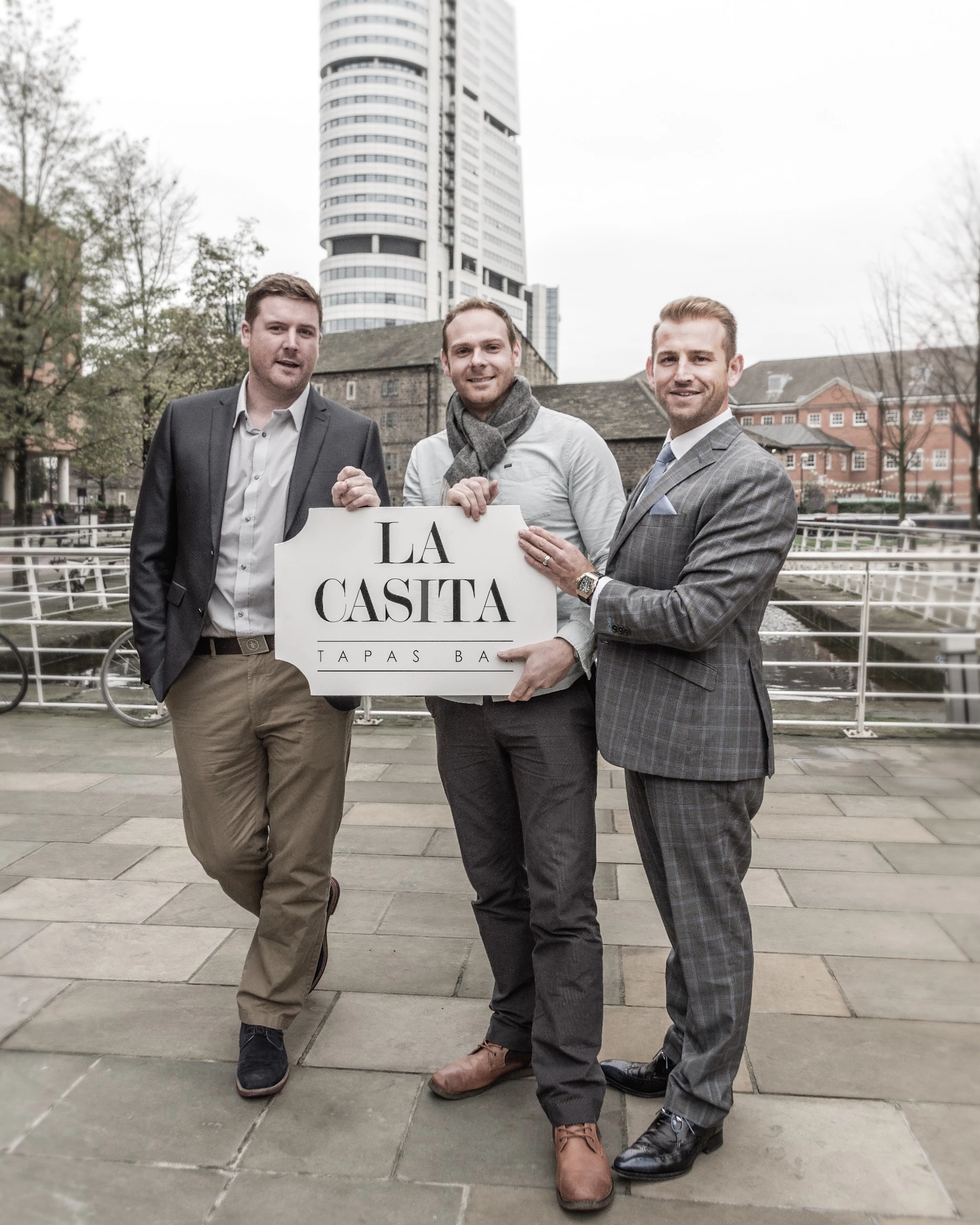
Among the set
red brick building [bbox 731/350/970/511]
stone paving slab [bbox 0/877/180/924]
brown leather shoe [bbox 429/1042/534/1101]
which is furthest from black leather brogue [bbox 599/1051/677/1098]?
red brick building [bbox 731/350/970/511]

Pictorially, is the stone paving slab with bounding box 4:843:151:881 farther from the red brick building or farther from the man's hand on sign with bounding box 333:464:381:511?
the red brick building

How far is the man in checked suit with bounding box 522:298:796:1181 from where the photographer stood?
2088mm

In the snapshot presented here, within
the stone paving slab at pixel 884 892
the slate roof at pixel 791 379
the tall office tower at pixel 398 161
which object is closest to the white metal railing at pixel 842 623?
the stone paving slab at pixel 884 892

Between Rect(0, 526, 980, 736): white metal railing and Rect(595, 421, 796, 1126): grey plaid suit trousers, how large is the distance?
3.19 metres

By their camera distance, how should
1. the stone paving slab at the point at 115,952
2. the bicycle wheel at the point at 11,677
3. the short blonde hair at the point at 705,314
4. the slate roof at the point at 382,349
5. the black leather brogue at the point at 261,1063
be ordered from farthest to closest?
the slate roof at the point at 382,349 → the bicycle wheel at the point at 11,677 → the stone paving slab at the point at 115,952 → the black leather brogue at the point at 261,1063 → the short blonde hair at the point at 705,314

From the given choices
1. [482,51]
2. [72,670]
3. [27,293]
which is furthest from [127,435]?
[482,51]

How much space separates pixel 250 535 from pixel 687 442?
1182mm

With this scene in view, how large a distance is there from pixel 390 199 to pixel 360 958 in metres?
116

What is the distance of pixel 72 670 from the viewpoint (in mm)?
10812

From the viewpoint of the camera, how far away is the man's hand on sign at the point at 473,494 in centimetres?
234

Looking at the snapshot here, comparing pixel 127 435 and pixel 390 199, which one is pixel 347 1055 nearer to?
pixel 127 435

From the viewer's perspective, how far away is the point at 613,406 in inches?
2530

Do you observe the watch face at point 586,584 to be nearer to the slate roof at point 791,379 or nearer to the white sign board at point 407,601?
the white sign board at point 407,601

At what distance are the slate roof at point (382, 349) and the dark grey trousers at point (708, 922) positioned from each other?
64613mm
